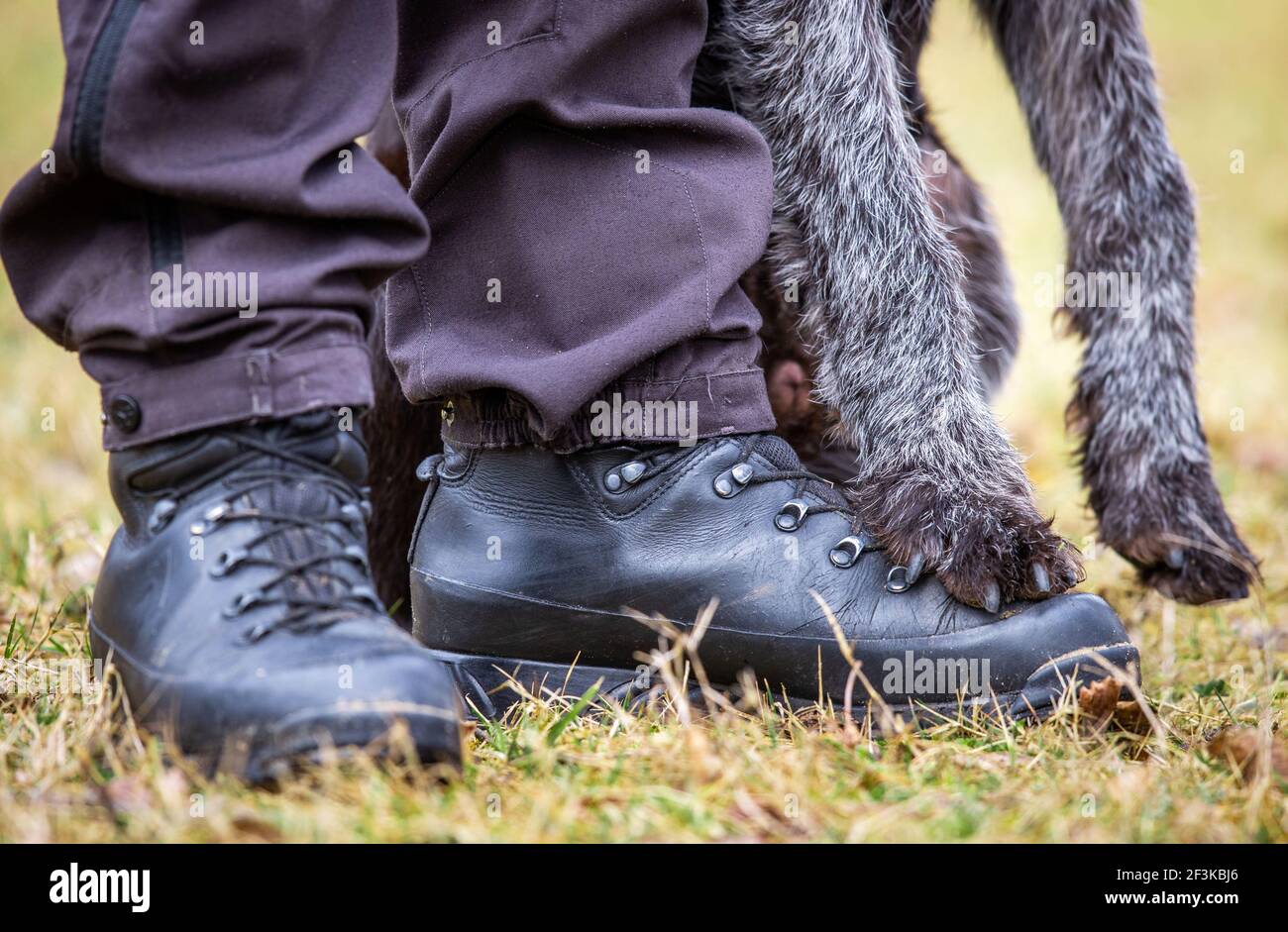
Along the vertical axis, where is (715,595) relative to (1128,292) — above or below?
below

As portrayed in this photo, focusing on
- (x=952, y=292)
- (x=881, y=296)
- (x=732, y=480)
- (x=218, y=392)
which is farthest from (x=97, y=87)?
(x=952, y=292)

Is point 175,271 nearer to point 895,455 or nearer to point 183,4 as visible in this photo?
point 183,4

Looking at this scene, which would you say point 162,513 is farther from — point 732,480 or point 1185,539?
point 1185,539

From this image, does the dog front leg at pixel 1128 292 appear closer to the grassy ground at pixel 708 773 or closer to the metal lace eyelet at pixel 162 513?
the grassy ground at pixel 708 773

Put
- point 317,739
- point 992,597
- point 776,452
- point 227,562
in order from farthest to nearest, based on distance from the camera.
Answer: point 776,452 → point 992,597 → point 227,562 → point 317,739

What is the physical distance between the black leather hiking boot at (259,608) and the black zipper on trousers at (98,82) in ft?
1.09

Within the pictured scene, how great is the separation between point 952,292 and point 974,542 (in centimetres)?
41

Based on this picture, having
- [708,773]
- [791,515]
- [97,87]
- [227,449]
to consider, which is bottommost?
[708,773]

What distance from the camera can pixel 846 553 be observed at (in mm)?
Result: 1605

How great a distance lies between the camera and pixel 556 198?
158 cm

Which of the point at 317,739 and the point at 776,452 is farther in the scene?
the point at 776,452

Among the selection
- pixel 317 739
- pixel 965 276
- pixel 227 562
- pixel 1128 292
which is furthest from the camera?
pixel 1128 292

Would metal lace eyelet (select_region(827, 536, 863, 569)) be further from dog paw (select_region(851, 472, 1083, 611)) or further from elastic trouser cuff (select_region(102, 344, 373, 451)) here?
elastic trouser cuff (select_region(102, 344, 373, 451))
